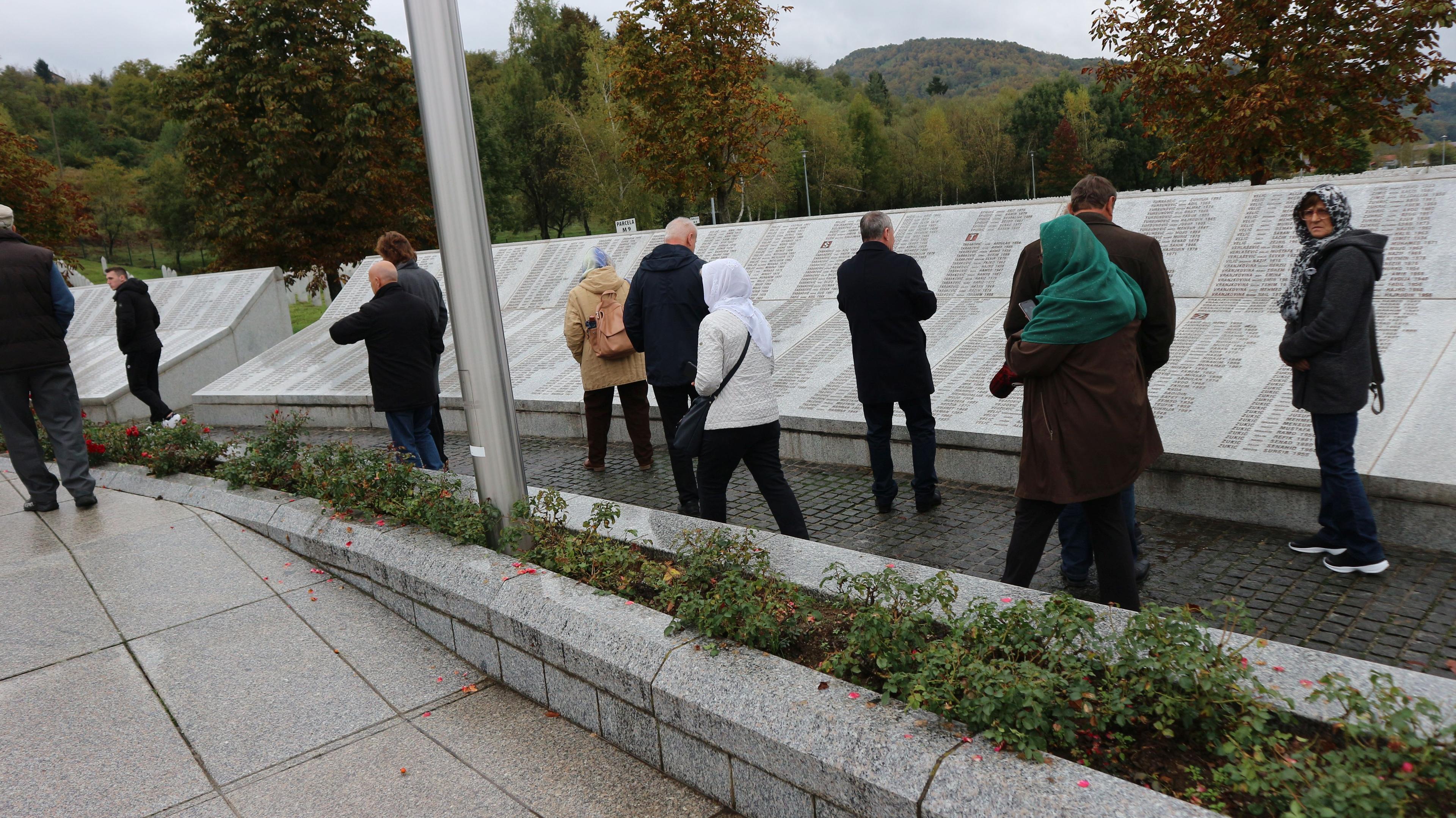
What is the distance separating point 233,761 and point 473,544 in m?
1.35

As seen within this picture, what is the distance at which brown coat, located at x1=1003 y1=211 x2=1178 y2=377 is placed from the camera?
13.1 feet

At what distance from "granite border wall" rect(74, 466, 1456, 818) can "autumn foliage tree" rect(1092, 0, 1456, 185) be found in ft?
36.1

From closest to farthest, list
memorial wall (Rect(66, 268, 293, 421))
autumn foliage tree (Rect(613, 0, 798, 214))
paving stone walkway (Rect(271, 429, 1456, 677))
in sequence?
paving stone walkway (Rect(271, 429, 1456, 677)) → memorial wall (Rect(66, 268, 293, 421)) → autumn foliage tree (Rect(613, 0, 798, 214))

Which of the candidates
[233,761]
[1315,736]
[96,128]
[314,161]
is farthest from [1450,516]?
[96,128]

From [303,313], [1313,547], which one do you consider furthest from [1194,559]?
[303,313]

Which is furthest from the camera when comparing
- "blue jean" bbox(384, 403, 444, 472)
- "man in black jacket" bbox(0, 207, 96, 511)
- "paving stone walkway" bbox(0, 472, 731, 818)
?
"blue jean" bbox(384, 403, 444, 472)

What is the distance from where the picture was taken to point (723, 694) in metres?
2.88

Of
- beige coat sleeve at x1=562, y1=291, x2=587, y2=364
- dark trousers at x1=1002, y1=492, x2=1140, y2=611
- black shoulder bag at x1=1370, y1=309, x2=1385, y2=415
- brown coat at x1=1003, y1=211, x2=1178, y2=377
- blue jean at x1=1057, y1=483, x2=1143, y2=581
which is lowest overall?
blue jean at x1=1057, y1=483, x2=1143, y2=581

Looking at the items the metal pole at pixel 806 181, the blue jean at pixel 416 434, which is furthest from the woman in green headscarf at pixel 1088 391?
the metal pole at pixel 806 181

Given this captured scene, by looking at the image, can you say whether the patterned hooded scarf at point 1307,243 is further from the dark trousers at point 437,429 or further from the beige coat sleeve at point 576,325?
the dark trousers at point 437,429

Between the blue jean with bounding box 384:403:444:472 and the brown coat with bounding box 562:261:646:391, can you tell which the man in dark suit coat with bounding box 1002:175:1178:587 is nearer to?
the brown coat with bounding box 562:261:646:391

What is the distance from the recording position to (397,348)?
22.0 ft

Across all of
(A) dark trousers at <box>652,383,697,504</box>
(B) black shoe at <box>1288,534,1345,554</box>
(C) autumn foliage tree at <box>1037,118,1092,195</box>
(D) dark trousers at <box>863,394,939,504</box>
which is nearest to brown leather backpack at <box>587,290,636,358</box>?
(A) dark trousers at <box>652,383,697,504</box>

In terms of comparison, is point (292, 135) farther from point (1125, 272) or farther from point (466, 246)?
point (1125, 272)
